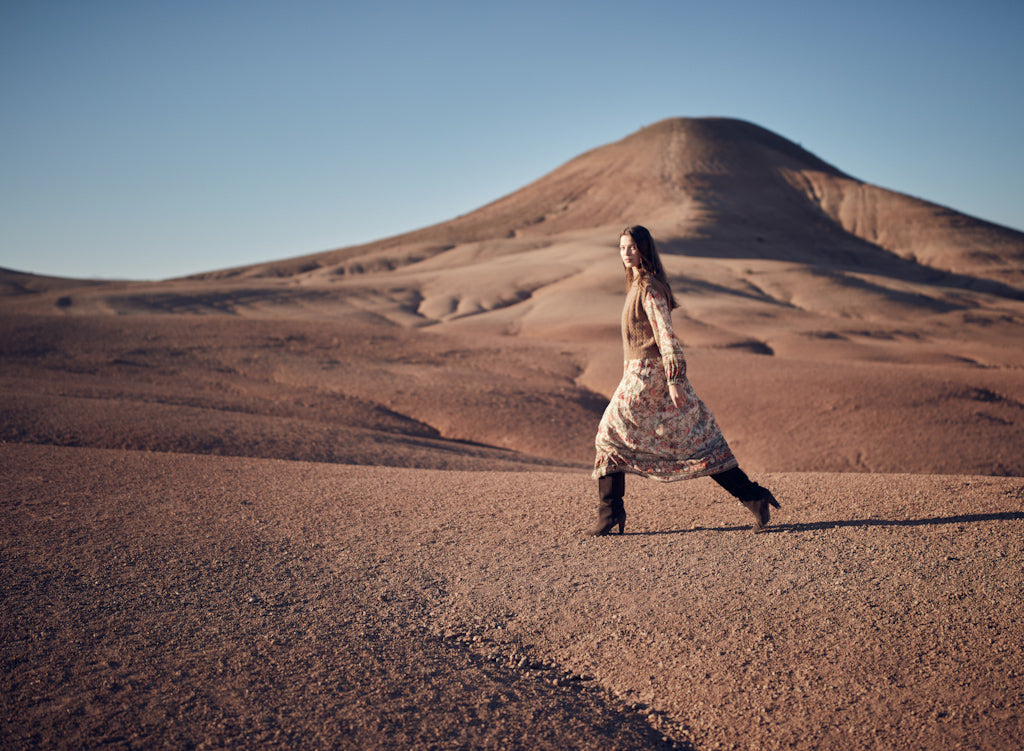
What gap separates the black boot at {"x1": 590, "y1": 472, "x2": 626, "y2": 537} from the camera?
4867 mm

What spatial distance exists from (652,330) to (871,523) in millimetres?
1906

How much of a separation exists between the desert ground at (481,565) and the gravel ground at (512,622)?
0.02 meters

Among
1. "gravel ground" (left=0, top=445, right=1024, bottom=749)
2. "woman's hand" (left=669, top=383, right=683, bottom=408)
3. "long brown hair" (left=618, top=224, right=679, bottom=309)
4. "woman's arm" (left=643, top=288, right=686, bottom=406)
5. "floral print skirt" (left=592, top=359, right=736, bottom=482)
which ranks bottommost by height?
"gravel ground" (left=0, top=445, right=1024, bottom=749)

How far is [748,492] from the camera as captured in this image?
475cm

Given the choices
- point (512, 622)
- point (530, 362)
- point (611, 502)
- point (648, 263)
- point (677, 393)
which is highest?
point (648, 263)

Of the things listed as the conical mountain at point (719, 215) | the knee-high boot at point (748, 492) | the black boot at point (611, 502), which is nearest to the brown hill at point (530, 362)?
the black boot at point (611, 502)

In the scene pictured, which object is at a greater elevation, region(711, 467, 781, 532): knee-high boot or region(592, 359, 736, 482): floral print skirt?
region(592, 359, 736, 482): floral print skirt

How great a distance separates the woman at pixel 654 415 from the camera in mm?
4617

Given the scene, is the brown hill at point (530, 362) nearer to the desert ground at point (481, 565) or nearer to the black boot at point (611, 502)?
the desert ground at point (481, 565)

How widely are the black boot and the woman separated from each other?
0.29 ft

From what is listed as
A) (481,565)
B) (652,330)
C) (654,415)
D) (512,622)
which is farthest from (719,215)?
(512,622)

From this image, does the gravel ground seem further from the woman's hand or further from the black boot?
the woman's hand

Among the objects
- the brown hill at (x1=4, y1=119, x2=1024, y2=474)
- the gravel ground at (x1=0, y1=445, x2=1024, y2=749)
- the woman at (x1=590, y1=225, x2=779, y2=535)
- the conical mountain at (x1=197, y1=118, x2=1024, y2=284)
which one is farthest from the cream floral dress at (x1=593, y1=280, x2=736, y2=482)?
the conical mountain at (x1=197, y1=118, x2=1024, y2=284)

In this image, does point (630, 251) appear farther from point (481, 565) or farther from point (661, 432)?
point (481, 565)
